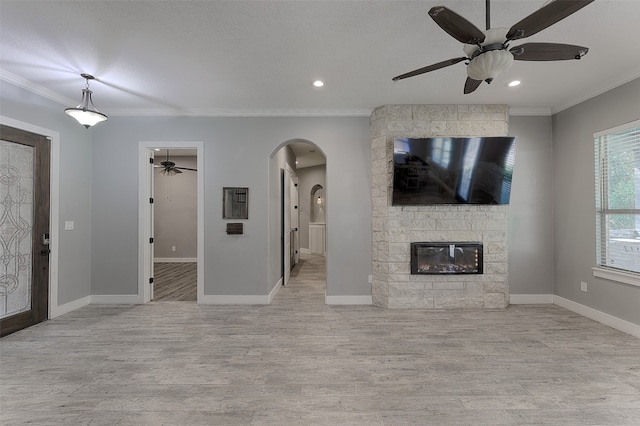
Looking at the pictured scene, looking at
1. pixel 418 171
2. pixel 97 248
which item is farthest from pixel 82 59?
pixel 418 171

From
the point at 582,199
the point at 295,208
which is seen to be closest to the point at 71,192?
the point at 295,208

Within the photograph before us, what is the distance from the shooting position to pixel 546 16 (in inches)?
62.6

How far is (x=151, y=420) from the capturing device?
1.85m

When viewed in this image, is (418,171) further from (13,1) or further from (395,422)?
(13,1)

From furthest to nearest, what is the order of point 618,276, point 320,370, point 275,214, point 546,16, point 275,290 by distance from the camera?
point 275,214, point 275,290, point 618,276, point 320,370, point 546,16

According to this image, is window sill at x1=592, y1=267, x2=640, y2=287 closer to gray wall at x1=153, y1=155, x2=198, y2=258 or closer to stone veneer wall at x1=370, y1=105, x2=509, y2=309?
stone veneer wall at x1=370, y1=105, x2=509, y2=309

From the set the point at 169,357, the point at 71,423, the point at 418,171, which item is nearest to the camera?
the point at 71,423

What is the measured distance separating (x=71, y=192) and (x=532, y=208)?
263 inches

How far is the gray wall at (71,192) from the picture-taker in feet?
11.9

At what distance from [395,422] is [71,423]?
2092 millimetres

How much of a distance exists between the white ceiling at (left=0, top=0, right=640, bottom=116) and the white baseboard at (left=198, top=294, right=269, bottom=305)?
2.81 metres

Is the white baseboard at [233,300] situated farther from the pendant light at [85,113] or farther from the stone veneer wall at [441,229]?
the pendant light at [85,113]

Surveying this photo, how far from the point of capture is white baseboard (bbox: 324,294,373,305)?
421 centimetres

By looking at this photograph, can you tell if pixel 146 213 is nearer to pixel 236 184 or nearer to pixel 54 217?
pixel 54 217
